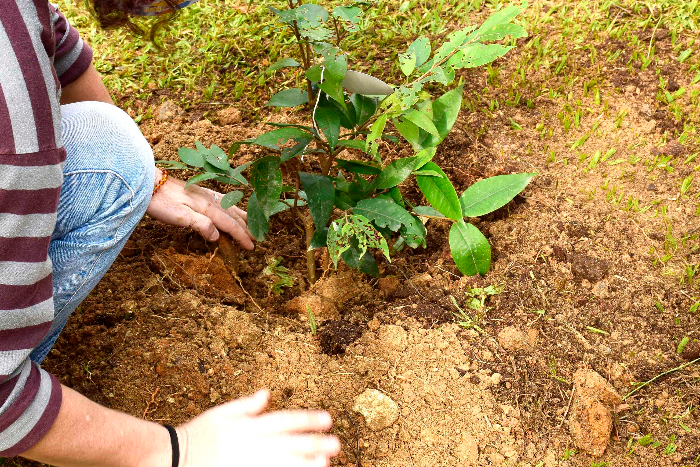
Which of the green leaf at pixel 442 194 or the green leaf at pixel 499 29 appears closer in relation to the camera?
the green leaf at pixel 499 29

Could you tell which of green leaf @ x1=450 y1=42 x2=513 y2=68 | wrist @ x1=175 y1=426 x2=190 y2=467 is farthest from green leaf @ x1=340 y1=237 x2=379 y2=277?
wrist @ x1=175 y1=426 x2=190 y2=467

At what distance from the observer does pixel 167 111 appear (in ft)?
7.65

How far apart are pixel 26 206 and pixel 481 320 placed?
1072mm

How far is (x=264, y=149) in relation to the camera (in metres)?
2.10

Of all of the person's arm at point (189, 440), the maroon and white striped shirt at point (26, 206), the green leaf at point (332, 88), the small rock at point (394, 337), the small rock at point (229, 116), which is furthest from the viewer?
the small rock at point (229, 116)

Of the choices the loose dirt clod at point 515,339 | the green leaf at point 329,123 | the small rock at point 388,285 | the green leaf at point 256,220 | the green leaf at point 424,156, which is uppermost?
the green leaf at point 329,123

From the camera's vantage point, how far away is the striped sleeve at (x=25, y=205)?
919 millimetres

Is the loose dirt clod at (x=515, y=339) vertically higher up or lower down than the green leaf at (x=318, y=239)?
lower down

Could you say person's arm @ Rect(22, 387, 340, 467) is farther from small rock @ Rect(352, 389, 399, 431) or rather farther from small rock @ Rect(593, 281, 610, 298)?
small rock @ Rect(593, 281, 610, 298)

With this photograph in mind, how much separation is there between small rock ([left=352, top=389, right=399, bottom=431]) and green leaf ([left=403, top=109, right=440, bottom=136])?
2.03ft

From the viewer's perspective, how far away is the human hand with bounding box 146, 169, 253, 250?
66.3 inches

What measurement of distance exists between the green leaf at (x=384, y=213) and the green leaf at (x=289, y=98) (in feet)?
0.95

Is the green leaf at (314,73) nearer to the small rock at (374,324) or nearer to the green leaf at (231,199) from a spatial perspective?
the green leaf at (231,199)

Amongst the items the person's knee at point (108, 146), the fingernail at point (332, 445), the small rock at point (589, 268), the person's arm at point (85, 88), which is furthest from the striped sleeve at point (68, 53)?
the small rock at point (589, 268)
